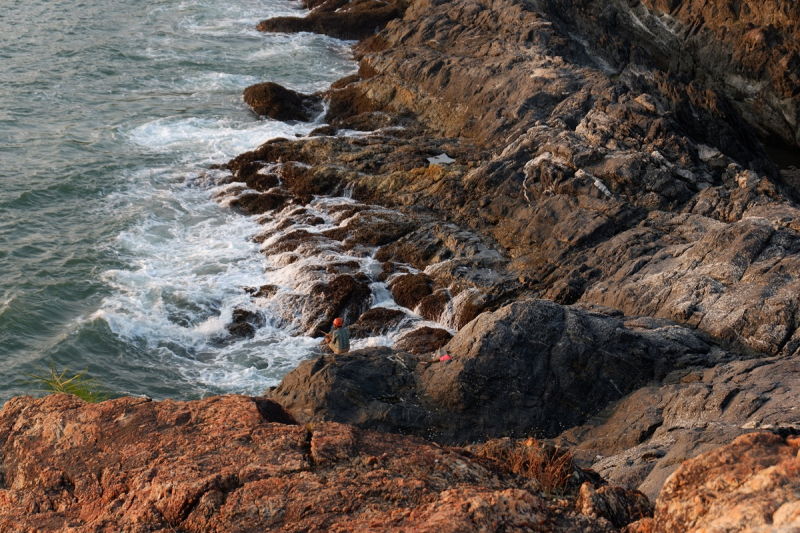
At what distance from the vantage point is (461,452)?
8312mm

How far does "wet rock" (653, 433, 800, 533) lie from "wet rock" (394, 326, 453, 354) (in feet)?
42.2

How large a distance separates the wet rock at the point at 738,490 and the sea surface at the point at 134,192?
14.1m

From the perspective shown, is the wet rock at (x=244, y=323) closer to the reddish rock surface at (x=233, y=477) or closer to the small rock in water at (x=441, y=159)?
the small rock in water at (x=441, y=159)

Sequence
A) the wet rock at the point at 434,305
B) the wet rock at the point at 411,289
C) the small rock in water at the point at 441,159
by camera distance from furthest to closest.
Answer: the small rock in water at the point at 441,159 → the wet rock at the point at 411,289 → the wet rock at the point at 434,305

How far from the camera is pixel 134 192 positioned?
29.4 metres

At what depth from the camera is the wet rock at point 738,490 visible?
5559mm

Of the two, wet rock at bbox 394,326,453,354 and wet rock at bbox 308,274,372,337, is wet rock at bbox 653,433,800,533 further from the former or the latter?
wet rock at bbox 308,274,372,337

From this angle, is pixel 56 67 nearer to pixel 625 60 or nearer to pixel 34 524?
pixel 625 60

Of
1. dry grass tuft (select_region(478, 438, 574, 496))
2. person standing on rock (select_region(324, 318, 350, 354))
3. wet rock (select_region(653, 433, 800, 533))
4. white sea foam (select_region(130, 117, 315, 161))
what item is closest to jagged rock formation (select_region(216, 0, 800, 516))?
person standing on rock (select_region(324, 318, 350, 354))

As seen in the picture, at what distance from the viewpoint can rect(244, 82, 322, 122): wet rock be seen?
35344mm

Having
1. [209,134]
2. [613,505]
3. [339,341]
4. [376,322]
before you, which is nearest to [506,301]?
[376,322]

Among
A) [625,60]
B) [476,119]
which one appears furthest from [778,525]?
[625,60]

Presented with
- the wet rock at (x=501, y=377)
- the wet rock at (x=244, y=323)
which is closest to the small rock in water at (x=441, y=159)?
the wet rock at (x=244, y=323)

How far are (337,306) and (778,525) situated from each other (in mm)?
16860
